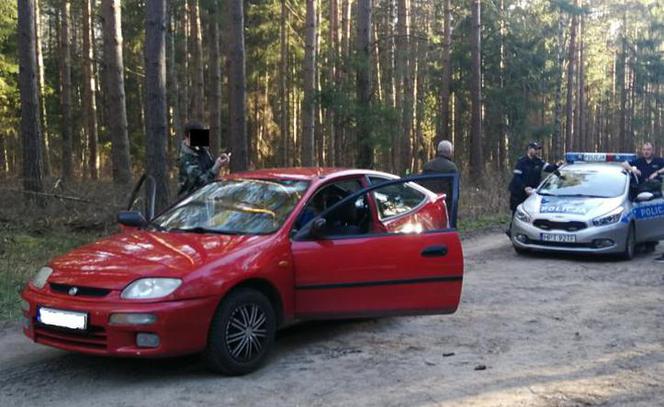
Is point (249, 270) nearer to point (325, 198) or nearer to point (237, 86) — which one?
point (325, 198)

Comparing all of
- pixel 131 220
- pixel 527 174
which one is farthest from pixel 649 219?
pixel 131 220

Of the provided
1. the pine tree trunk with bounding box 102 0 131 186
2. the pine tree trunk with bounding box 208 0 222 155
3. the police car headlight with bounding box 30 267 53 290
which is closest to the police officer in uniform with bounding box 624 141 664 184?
the police car headlight with bounding box 30 267 53 290

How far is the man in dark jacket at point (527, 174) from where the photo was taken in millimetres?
12867

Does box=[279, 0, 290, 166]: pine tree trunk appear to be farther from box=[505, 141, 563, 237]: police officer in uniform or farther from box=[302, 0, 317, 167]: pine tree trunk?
box=[505, 141, 563, 237]: police officer in uniform

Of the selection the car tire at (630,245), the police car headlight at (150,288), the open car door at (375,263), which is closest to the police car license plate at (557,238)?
the car tire at (630,245)

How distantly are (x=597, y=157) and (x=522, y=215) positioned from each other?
2.46 meters

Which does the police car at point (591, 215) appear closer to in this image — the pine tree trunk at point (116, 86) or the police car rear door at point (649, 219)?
the police car rear door at point (649, 219)

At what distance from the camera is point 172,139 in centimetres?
3344

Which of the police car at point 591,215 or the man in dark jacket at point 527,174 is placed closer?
the police car at point 591,215

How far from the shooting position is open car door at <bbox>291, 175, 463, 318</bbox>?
5.99 meters

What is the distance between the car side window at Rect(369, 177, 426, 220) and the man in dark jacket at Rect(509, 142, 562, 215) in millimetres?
6036

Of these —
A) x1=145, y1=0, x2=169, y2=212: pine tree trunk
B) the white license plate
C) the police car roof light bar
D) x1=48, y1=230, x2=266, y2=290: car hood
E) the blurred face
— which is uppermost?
x1=145, y1=0, x2=169, y2=212: pine tree trunk

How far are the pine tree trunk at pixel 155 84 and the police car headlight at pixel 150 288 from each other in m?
5.69

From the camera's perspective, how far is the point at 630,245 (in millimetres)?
11336
